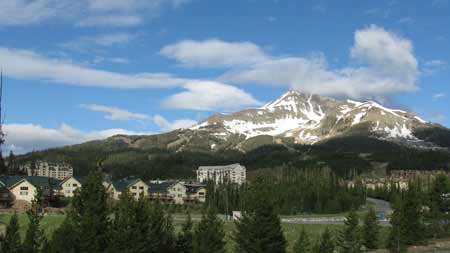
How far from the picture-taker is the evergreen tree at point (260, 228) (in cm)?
3484

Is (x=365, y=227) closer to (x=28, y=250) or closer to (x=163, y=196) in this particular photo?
(x=28, y=250)

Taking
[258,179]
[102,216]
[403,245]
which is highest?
[258,179]

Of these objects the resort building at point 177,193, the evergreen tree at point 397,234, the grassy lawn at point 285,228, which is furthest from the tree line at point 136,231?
the resort building at point 177,193

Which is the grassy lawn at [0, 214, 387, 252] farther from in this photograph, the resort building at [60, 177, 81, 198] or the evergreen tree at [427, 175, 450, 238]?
the resort building at [60, 177, 81, 198]

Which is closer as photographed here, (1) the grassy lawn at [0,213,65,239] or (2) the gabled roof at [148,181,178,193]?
(1) the grassy lawn at [0,213,65,239]

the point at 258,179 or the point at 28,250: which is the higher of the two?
the point at 258,179

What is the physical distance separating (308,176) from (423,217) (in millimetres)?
83875

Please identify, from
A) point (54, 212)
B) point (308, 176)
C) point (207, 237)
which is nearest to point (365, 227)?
point (207, 237)

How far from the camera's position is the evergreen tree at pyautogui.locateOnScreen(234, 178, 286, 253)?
34844 millimetres

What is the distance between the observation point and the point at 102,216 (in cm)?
3056

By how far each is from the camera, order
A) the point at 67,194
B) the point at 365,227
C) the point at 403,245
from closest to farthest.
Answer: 1. the point at 403,245
2. the point at 365,227
3. the point at 67,194

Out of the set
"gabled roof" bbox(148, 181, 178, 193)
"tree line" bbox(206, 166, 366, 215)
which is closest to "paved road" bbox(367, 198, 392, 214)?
"tree line" bbox(206, 166, 366, 215)

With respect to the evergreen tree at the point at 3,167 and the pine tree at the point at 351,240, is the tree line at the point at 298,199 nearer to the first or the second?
the pine tree at the point at 351,240

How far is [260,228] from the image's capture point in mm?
34938
